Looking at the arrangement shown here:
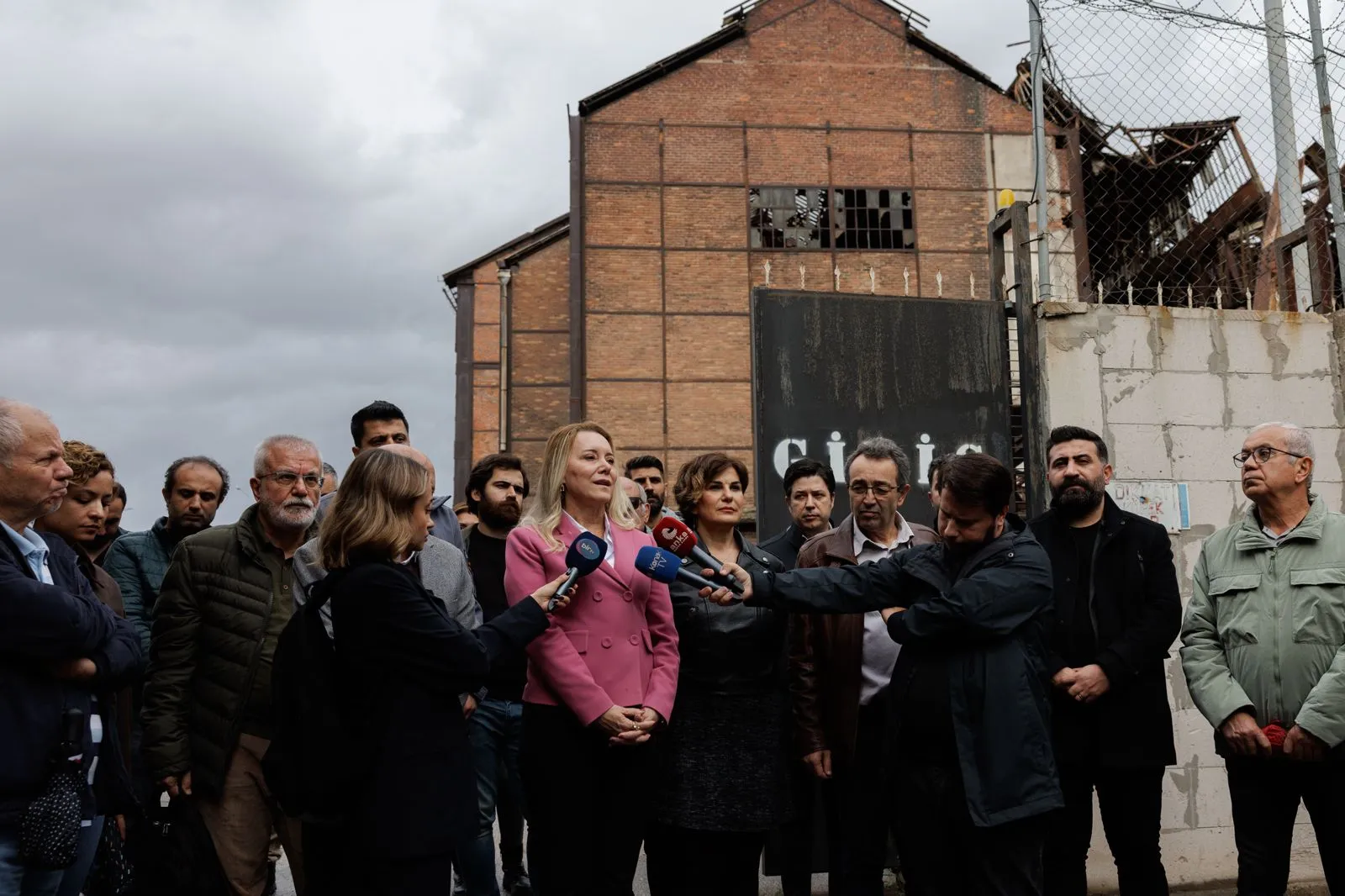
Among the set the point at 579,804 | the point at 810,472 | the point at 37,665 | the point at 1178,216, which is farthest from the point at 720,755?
the point at 1178,216

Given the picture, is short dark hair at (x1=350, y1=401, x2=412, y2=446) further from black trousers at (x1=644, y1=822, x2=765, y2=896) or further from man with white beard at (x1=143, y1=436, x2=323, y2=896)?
black trousers at (x1=644, y1=822, x2=765, y2=896)

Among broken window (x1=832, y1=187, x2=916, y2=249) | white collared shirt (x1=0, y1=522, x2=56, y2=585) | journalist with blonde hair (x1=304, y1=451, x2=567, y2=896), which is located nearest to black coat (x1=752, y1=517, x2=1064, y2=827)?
journalist with blonde hair (x1=304, y1=451, x2=567, y2=896)

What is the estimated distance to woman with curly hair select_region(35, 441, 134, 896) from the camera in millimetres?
3201

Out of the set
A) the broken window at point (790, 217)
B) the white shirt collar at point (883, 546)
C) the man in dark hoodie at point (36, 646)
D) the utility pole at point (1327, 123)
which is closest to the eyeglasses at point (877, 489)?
the white shirt collar at point (883, 546)

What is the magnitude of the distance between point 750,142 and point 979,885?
2118 cm

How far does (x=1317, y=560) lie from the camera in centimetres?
419

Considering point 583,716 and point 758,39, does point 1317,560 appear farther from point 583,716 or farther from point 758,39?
point 758,39

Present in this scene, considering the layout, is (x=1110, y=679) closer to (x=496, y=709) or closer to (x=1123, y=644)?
(x=1123, y=644)

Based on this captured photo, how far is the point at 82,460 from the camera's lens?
4.11m

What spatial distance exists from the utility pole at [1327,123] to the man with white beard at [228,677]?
5725 millimetres

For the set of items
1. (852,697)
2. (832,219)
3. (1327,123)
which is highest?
(832,219)

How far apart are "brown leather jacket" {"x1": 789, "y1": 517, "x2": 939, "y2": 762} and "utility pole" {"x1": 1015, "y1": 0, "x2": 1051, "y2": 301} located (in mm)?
2354

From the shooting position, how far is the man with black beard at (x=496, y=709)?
17.3 ft

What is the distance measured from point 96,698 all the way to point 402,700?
94 cm
